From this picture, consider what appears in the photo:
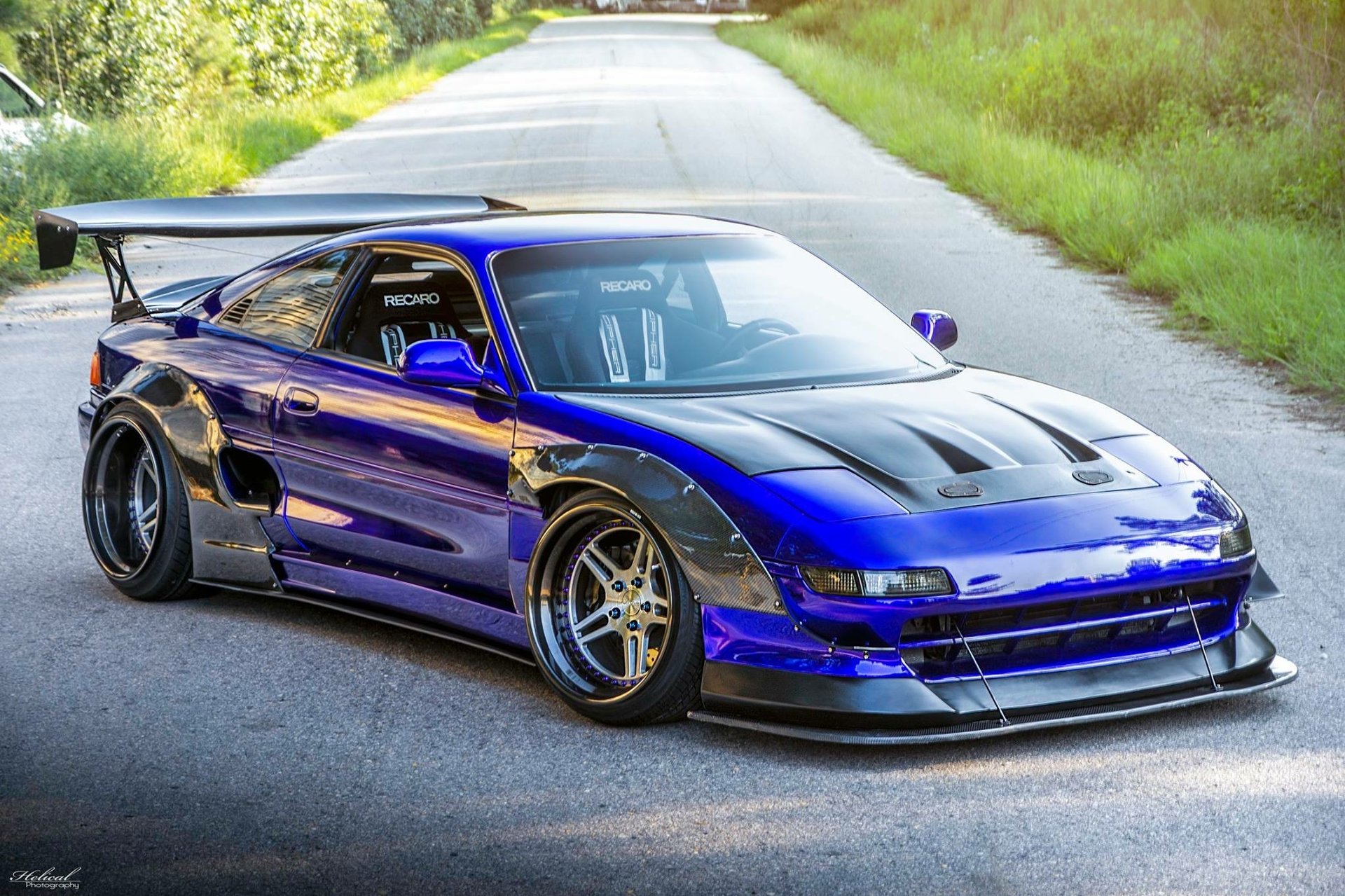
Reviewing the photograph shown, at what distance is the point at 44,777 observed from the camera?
4.48 m

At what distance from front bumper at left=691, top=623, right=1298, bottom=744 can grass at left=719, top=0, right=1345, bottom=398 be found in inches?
218

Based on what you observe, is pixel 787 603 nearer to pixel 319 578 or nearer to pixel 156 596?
pixel 319 578

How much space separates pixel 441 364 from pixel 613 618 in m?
0.96

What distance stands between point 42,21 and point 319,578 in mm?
13408

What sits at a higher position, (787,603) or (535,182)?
(787,603)

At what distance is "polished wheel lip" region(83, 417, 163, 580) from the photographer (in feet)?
21.2

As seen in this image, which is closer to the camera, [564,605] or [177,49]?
[564,605]

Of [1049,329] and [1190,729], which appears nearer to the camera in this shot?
[1190,729]

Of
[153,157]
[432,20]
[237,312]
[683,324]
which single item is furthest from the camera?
[432,20]

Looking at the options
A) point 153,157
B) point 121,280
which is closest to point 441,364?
point 121,280

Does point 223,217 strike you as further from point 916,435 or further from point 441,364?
point 916,435

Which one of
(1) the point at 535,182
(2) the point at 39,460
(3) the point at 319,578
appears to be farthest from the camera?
(1) the point at 535,182

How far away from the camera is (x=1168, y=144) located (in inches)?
742

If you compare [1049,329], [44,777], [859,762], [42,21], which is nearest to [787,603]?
[859,762]
